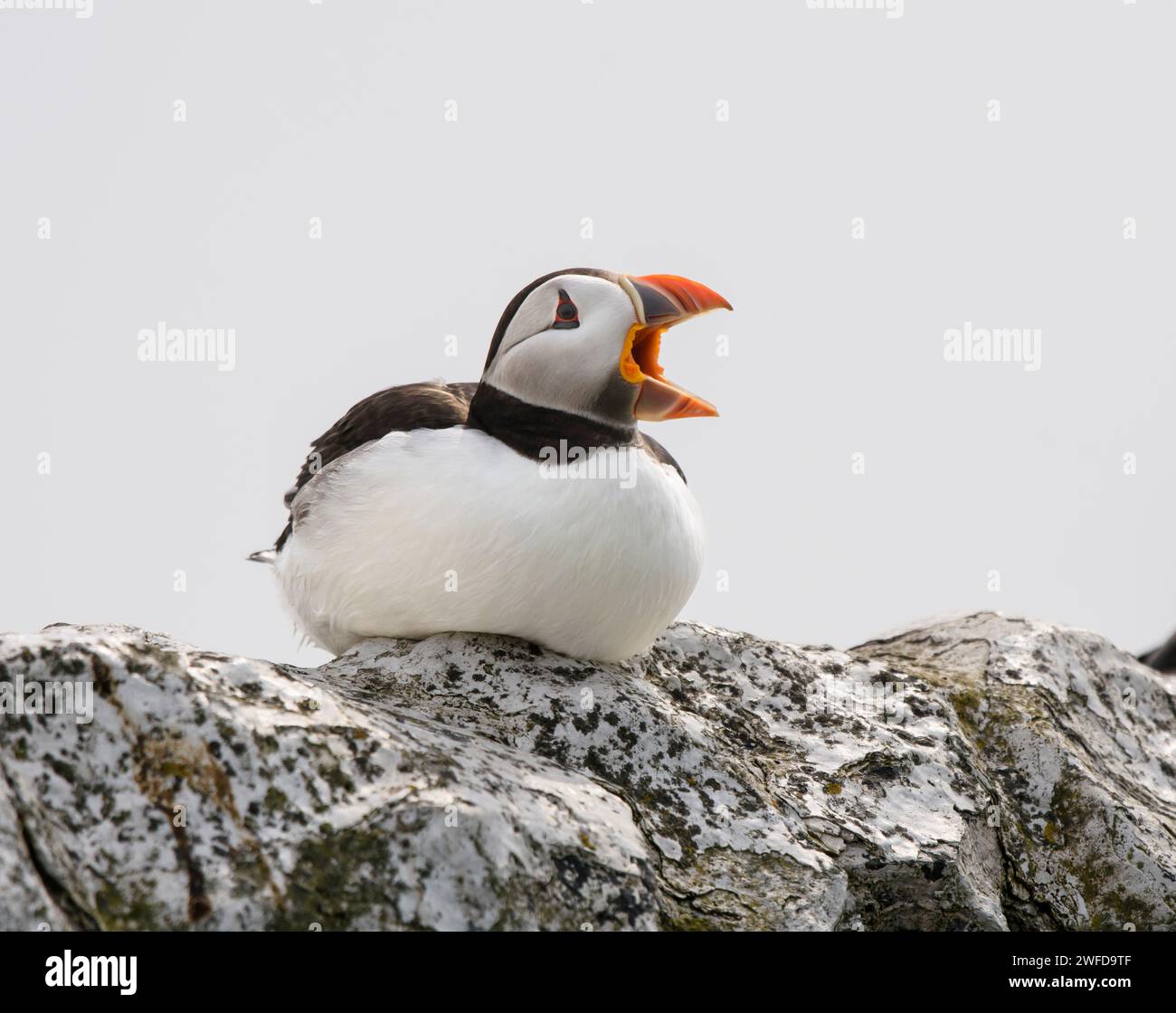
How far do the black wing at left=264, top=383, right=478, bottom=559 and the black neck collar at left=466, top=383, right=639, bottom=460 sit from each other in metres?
0.21

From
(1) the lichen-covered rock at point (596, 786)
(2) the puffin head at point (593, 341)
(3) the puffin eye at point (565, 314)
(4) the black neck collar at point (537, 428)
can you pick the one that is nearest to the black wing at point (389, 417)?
(4) the black neck collar at point (537, 428)

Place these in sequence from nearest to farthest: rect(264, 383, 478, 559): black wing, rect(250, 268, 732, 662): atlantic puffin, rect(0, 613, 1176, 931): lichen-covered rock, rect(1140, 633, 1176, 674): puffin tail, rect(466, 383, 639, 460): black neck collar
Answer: rect(0, 613, 1176, 931): lichen-covered rock
rect(250, 268, 732, 662): atlantic puffin
rect(466, 383, 639, 460): black neck collar
rect(264, 383, 478, 559): black wing
rect(1140, 633, 1176, 674): puffin tail

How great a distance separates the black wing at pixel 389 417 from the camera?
5438mm

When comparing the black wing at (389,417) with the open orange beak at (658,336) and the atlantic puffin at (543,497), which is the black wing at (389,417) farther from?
the open orange beak at (658,336)

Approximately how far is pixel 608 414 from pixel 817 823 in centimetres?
178

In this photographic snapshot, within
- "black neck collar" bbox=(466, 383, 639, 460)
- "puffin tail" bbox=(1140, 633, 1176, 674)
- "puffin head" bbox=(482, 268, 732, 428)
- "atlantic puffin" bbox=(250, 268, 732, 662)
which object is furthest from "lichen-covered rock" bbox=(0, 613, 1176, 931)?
"puffin tail" bbox=(1140, 633, 1176, 674)

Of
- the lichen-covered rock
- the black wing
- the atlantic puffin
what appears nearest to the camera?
the lichen-covered rock

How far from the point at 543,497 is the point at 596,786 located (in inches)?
44.4

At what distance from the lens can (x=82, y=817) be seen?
11.9 feet

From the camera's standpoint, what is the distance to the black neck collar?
16.9 ft

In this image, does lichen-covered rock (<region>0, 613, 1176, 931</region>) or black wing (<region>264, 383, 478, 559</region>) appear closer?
lichen-covered rock (<region>0, 613, 1176, 931</region>)

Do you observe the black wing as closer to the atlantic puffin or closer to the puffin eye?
the atlantic puffin
